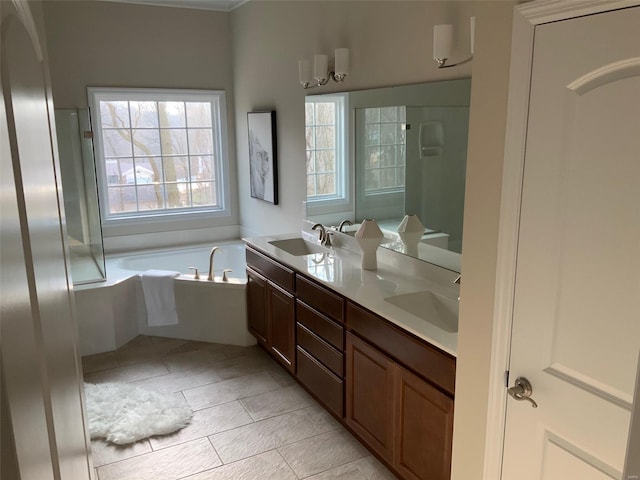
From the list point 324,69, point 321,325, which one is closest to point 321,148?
point 324,69

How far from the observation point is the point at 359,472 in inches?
105

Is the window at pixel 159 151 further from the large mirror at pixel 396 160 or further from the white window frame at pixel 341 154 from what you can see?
the white window frame at pixel 341 154

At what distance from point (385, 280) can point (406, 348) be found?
690 mm

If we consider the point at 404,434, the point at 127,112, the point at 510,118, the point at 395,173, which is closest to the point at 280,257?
the point at 395,173

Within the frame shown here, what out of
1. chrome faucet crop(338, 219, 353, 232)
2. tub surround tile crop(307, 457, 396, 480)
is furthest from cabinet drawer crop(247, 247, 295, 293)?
tub surround tile crop(307, 457, 396, 480)

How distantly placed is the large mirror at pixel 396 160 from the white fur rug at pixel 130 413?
5.35ft

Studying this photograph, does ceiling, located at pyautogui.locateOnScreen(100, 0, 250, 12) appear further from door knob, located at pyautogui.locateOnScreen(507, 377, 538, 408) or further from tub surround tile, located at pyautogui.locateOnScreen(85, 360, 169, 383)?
door knob, located at pyautogui.locateOnScreen(507, 377, 538, 408)

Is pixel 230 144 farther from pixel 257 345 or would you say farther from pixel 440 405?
pixel 440 405

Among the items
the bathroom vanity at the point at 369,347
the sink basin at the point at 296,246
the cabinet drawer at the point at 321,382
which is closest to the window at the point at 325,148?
the sink basin at the point at 296,246

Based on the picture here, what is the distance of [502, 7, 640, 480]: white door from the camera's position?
1.30m

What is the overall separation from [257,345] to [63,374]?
344 centimetres

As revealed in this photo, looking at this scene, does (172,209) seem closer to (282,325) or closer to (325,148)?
(325,148)

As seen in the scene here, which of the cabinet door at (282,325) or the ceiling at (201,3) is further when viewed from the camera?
the ceiling at (201,3)

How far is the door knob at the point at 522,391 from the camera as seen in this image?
161cm
